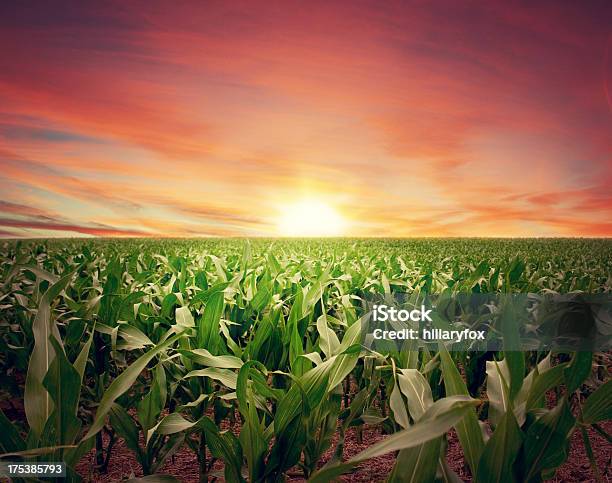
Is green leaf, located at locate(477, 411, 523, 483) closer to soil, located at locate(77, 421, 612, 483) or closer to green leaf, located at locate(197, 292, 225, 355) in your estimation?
soil, located at locate(77, 421, 612, 483)

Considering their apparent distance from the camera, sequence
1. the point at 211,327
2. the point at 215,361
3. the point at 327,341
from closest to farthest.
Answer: the point at 215,361
the point at 327,341
the point at 211,327

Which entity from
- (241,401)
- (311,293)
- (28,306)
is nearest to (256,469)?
(241,401)

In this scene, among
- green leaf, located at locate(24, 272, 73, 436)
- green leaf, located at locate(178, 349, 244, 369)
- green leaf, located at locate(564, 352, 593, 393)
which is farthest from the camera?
green leaf, located at locate(178, 349, 244, 369)

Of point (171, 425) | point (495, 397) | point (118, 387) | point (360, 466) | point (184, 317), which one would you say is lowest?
point (360, 466)

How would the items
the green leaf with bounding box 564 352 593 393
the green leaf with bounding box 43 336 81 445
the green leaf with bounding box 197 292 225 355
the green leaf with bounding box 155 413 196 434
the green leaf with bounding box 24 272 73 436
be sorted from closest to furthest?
the green leaf with bounding box 43 336 81 445, the green leaf with bounding box 24 272 73 436, the green leaf with bounding box 564 352 593 393, the green leaf with bounding box 155 413 196 434, the green leaf with bounding box 197 292 225 355

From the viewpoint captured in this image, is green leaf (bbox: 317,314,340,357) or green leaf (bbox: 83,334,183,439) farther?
green leaf (bbox: 317,314,340,357)

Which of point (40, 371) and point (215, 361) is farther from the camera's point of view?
point (215, 361)

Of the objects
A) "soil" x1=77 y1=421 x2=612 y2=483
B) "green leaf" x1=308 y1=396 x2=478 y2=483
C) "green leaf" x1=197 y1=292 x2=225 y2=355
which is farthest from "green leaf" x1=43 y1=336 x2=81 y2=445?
"soil" x1=77 y1=421 x2=612 y2=483

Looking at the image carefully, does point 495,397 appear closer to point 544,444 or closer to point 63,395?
point 544,444

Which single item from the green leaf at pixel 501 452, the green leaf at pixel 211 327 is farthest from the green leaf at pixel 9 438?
the green leaf at pixel 501 452

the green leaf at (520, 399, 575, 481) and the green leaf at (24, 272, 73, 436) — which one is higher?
the green leaf at (24, 272, 73, 436)

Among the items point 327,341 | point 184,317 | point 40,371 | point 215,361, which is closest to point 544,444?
point 327,341

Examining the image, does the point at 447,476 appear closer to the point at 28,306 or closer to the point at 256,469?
Answer: the point at 256,469

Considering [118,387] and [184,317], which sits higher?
[184,317]
